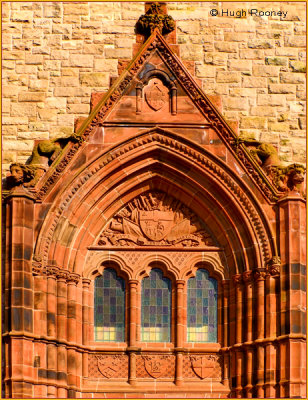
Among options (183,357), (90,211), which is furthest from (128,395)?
(90,211)

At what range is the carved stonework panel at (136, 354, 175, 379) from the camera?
1329 inches

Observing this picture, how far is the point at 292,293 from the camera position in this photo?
1308 inches

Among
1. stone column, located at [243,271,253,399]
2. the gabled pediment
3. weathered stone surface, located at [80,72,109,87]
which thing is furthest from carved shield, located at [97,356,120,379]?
weathered stone surface, located at [80,72,109,87]

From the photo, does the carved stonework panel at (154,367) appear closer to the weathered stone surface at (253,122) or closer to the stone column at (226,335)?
the stone column at (226,335)

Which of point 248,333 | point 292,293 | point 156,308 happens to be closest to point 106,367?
point 156,308

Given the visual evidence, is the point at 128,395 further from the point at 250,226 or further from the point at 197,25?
the point at 197,25

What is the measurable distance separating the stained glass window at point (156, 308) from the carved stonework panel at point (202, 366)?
66 cm

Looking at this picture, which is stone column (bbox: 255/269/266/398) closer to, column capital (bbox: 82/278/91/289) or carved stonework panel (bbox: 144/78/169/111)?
column capital (bbox: 82/278/91/289)

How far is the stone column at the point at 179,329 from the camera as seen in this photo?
1326 inches

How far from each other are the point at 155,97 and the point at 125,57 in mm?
1320

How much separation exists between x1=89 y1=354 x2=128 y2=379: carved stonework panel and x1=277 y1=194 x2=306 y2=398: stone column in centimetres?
326

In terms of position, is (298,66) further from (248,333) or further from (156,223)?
(248,333)

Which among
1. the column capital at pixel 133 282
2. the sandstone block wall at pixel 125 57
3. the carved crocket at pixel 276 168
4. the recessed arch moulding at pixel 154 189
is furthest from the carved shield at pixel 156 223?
the sandstone block wall at pixel 125 57

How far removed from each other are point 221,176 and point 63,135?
340cm
